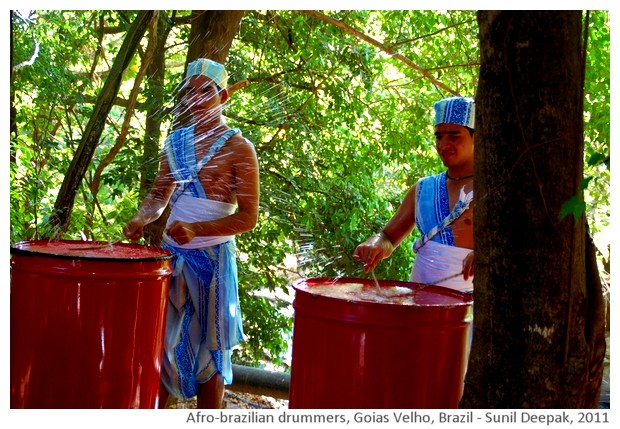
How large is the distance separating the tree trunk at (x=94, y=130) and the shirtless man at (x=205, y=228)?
360 millimetres

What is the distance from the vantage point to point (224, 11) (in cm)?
481

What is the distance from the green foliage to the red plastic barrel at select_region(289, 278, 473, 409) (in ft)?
9.57

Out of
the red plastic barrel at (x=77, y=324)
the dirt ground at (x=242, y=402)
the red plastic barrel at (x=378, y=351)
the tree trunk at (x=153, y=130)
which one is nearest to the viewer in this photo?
the red plastic barrel at (x=378, y=351)

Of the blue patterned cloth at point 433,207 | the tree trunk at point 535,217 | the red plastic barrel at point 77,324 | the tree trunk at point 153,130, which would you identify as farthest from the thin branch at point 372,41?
the tree trunk at point 535,217

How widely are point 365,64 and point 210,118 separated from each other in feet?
8.42

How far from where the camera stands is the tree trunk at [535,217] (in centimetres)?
197

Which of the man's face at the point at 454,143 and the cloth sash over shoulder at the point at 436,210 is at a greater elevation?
the man's face at the point at 454,143

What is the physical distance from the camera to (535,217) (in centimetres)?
199

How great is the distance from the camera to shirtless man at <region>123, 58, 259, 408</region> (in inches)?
126

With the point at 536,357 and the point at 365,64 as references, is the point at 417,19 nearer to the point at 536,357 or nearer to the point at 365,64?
the point at 365,64

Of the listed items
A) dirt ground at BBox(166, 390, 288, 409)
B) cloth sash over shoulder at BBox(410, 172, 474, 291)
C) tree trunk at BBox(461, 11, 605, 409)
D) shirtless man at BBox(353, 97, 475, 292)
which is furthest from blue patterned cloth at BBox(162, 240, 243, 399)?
dirt ground at BBox(166, 390, 288, 409)

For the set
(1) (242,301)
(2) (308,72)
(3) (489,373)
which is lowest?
(1) (242,301)

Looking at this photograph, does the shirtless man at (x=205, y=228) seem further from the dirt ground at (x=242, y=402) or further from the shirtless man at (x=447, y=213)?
the dirt ground at (x=242, y=402)

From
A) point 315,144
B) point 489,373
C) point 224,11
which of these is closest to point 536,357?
point 489,373
